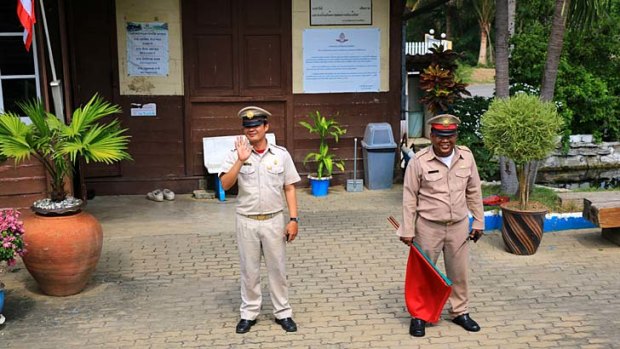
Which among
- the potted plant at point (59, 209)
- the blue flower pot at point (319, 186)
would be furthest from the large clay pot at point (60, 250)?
the blue flower pot at point (319, 186)

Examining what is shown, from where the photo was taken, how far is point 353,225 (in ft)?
30.8

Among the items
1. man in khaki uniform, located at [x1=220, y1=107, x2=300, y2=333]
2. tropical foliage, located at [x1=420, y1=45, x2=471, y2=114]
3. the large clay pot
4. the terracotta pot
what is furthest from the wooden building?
man in khaki uniform, located at [x1=220, y1=107, x2=300, y2=333]

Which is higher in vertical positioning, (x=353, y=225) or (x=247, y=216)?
(x=247, y=216)

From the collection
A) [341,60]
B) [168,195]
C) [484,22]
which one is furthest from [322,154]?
[484,22]

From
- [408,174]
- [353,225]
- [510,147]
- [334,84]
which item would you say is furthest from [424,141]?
[408,174]

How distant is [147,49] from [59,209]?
4.55 m

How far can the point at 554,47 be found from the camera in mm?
9305

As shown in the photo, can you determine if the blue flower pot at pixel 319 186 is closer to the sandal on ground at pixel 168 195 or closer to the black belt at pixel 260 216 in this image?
the sandal on ground at pixel 168 195

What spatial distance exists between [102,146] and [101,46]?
13.9 ft

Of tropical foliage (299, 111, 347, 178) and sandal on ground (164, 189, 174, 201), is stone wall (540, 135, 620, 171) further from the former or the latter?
sandal on ground (164, 189, 174, 201)

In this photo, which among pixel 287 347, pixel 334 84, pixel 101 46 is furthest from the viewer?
pixel 334 84

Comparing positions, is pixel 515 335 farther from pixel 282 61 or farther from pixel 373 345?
pixel 282 61

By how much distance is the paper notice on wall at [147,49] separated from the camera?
1072 cm

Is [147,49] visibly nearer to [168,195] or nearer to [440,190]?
[168,195]
